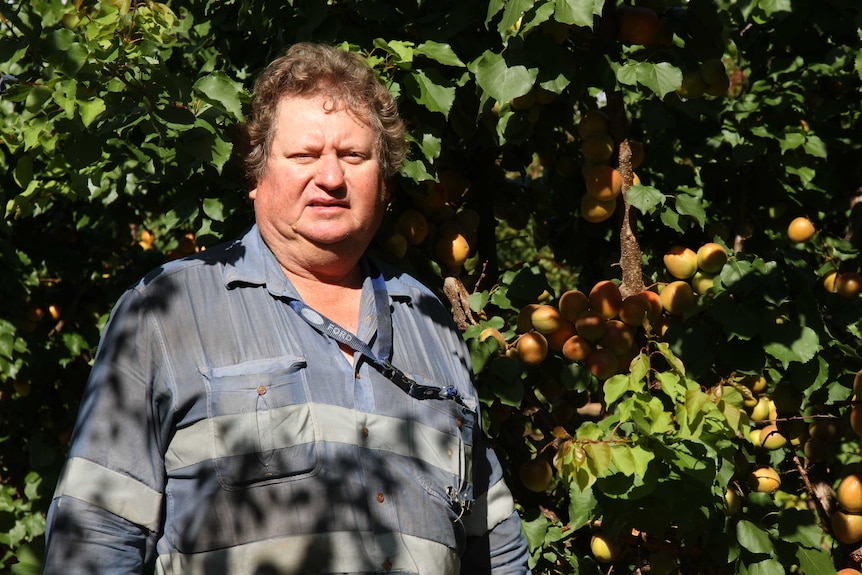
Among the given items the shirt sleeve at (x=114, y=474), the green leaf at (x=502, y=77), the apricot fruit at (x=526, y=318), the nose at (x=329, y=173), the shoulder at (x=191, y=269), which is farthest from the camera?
the apricot fruit at (x=526, y=318)

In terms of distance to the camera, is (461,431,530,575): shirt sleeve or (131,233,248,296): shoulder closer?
(131,233,248,296): shoulder

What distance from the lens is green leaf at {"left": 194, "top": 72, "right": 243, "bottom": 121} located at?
238cm

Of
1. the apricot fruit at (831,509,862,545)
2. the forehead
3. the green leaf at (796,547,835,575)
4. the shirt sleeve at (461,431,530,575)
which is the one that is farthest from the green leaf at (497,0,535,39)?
the apricot fruit at (831,509,862,545)

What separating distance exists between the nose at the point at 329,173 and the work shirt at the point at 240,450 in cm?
22

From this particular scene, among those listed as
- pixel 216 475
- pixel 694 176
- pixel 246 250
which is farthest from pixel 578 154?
pixel 216 475

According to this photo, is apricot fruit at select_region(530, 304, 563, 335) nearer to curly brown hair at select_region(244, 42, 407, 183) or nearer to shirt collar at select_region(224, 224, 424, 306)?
curly brown hair at select_region(244, 42, 407, 183)

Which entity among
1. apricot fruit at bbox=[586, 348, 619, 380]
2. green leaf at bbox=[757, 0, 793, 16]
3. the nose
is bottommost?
apricot fruit at bbox=[586, 348, 619, 380]

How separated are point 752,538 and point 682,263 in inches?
32.1

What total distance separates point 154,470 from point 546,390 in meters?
1.58

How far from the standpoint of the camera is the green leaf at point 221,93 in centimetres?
238

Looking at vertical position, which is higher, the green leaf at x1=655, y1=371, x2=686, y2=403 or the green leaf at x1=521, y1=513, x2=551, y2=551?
the green leaf at x1=655, y1=371, x2=686, y2=403

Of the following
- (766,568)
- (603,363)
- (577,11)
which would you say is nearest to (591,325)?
(603,363)

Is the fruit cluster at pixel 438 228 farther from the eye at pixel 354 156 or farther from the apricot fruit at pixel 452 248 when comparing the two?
the eye at pixel 354 156

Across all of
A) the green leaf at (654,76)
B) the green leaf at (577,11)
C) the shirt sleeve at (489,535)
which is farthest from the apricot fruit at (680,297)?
the green leaf at (577,11)
